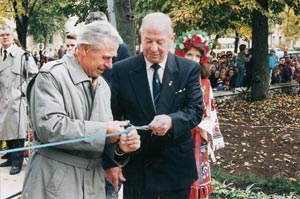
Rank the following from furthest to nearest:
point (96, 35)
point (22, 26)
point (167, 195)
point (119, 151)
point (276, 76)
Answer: point (22, 26) < point (276, 76) < point (167, 195) < point (119, 151) < point (96, 35)

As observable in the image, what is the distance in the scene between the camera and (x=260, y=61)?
48.3 ft

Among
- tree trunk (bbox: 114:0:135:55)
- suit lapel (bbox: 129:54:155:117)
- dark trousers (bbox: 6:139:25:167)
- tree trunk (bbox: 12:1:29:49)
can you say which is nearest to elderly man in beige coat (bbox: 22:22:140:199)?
suit lapel (bbox: 129:54:155:117)

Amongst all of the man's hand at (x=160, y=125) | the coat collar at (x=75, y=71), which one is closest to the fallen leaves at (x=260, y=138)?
the man's hand at (x=160, y=125)

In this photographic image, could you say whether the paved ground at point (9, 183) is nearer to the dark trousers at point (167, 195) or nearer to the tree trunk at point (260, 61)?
the dark trousers at point (167, 195)

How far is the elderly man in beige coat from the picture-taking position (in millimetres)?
2311

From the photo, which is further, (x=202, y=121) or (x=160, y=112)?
(x=202, y=121)

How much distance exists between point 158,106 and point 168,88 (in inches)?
5.5

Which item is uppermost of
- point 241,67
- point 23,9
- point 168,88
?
point 23,9

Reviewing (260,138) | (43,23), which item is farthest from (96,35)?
(43,23)

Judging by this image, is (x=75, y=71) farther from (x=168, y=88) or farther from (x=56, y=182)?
(x=168, y=88)

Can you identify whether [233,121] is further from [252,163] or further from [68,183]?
[68,183]

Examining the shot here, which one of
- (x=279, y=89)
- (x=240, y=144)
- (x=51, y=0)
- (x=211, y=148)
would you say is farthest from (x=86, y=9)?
(x=211, y=148)

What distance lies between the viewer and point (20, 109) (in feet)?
20.5

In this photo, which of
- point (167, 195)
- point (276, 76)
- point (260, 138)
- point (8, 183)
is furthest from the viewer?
point (276, 76)
